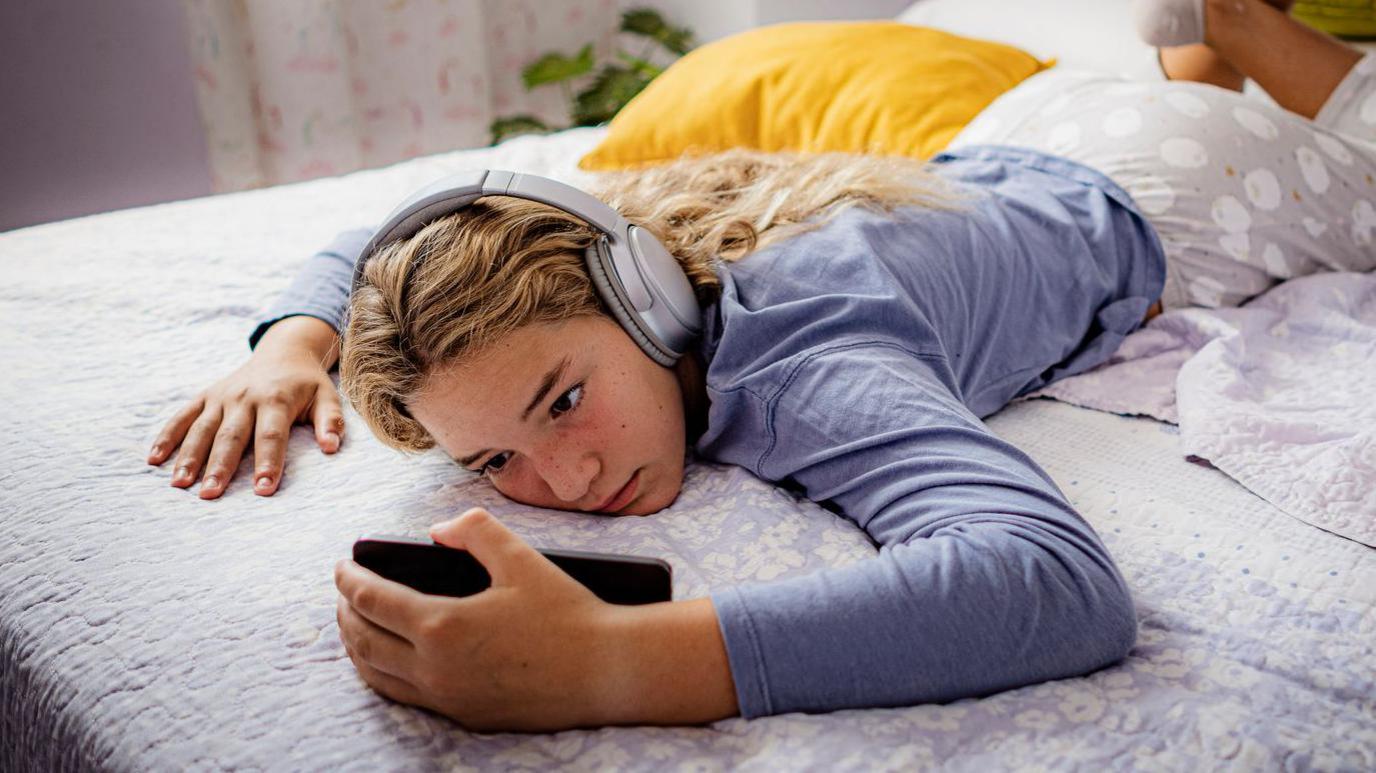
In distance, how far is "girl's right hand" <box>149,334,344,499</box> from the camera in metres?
0.81

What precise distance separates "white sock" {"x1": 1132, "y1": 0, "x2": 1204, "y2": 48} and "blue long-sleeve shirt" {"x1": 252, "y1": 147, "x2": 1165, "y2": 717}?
37 centimetres

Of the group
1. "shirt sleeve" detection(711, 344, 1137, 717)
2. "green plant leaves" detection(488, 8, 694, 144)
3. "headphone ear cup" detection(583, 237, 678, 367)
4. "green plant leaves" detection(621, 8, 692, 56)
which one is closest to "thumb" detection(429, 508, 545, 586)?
"shirt sleeve" detection(711, 344, 1137, 717)

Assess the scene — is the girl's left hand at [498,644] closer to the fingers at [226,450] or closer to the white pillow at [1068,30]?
the fingers at [226,450]

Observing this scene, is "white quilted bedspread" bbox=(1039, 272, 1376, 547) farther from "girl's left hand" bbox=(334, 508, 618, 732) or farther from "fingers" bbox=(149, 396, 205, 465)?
"fingers" bbox=(149, 396, 205, 465)

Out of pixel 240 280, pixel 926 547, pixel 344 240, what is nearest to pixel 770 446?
pixel 926 547

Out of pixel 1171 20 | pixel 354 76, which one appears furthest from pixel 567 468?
pixel 354 76

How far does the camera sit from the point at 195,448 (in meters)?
0.82

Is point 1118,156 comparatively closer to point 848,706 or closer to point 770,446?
point 770,446

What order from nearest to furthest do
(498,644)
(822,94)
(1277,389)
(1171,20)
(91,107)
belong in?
(498,644)
(1277,389)
(1171,20)
(822,94)
(91,107)

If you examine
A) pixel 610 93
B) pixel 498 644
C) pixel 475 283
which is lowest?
pixel 610 93

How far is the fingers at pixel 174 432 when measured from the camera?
0.83 m

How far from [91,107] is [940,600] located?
7.47ft

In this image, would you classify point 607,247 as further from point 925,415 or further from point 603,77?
point 603,77

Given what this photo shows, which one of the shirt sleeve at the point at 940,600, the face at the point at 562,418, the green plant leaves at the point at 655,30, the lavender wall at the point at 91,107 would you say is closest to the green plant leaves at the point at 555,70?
the green plant leaves at the point at 655,30
